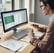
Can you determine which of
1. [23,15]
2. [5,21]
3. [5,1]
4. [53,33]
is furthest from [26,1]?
[53,33]

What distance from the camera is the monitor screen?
6.11ft

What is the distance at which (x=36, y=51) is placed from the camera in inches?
61.9

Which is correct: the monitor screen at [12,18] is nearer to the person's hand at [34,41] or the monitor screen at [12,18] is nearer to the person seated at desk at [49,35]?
the person's hand at [34,41]

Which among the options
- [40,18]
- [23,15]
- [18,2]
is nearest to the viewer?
[23,15]

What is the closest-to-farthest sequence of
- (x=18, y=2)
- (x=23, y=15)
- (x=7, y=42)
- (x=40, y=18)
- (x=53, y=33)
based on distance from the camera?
(x=53, y=33) < (x=7, y=42) < (x=23, y=15) < (x=18, y=2) < (x=40, y=18)

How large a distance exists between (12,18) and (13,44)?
51 centimetres

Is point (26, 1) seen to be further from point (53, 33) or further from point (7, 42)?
point (53, 33)

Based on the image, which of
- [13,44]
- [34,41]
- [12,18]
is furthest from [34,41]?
[12,18]

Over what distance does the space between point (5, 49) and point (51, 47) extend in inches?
23.7

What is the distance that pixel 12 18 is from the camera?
2.01 m

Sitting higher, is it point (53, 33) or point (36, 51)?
point (53, 33)

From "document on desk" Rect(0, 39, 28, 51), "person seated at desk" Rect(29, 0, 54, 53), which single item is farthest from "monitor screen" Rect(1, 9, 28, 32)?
"person seated at desk" Rect(29, 0, 54, 53)

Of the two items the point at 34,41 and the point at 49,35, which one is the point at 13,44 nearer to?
the point at 34,41

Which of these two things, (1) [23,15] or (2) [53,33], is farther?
(1) [23,15]
